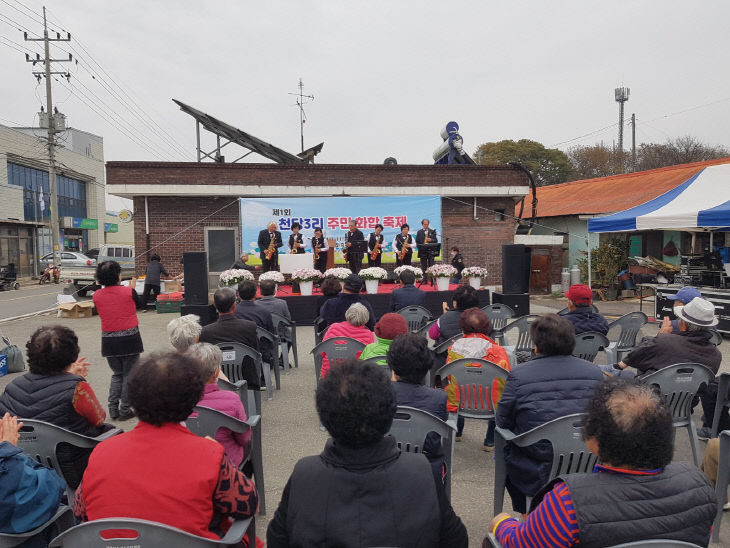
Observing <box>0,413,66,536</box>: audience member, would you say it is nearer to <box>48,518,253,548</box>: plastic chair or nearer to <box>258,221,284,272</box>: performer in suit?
<box>48,518,253,548</box>: plastic chair

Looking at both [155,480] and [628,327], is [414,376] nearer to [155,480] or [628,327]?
[155,480]

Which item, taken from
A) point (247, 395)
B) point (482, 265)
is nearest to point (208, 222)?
point (482, 265)

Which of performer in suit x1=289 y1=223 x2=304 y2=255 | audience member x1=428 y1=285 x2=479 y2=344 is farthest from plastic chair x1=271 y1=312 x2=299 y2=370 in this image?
performer in suit x1=289 y1=223 x2=304 y2=255

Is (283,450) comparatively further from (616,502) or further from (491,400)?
(616,502)

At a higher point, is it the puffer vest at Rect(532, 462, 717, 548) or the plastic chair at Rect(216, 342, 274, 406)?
the puffer vest at Rect(532, 462, 717, 548)

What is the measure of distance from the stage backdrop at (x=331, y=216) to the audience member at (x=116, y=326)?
10.2 m

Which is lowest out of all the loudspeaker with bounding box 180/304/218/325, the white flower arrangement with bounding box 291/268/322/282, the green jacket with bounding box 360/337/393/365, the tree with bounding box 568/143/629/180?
the loudspeaker with bounding box 180/304/218/325

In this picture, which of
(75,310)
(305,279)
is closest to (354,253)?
(305,279)

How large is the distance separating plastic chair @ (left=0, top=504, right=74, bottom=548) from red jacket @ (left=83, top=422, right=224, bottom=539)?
55 centimetres

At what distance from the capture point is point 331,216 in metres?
16.0

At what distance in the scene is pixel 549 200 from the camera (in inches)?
978

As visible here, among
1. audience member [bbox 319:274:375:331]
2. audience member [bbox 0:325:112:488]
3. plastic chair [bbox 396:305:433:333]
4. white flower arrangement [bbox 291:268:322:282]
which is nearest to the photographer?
audience member [bbox 0:325:112:488]

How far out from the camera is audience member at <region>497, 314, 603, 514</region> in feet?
9.11

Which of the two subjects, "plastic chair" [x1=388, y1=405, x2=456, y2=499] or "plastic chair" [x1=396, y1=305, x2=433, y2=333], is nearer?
"plastic chair" [x1=388, y1=405, x2=456, y2=499]
